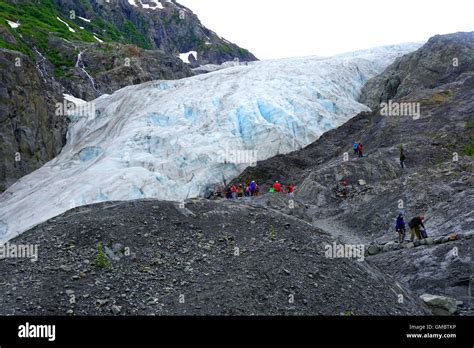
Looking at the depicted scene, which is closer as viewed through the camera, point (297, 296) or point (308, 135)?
point (297, 296)

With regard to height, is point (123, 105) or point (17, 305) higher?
point (123, 105)

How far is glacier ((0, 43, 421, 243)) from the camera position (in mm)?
34719

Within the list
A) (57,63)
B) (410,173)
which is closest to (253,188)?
(410,173)

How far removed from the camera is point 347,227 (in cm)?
2464

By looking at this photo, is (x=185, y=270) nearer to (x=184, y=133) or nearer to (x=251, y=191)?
(x=251, y=191)

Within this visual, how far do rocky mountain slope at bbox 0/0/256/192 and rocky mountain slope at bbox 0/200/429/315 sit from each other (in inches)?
1331

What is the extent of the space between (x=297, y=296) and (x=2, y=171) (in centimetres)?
4006

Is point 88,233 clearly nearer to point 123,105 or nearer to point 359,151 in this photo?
point 359,151

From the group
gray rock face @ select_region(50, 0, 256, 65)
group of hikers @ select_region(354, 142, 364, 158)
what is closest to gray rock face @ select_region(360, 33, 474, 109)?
group of hikers @ select_region(354, 142, 364, 158)

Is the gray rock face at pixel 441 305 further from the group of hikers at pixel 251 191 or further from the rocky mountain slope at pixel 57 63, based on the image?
the rocky mountain slope at pixel 57 63

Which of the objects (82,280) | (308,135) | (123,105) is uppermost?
(123,105)

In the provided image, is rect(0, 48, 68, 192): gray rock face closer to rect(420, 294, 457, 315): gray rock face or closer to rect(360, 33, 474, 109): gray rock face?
rect(360, 33, 474, 109): gray rock face
